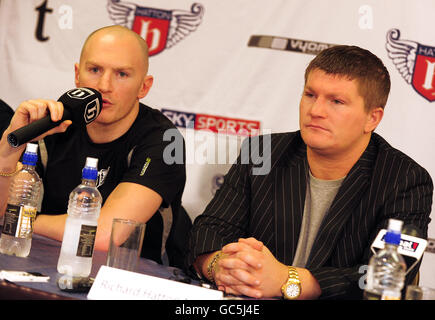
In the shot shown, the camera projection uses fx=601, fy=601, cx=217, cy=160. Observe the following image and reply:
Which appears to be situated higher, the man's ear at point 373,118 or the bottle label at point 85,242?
the man's ear at point 373,118

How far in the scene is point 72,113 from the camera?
186 cm

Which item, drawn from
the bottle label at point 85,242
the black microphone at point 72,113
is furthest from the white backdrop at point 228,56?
the bottle label at point 85,242

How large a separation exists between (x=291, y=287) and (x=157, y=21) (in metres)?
1.93

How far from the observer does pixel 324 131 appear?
2.18 metres

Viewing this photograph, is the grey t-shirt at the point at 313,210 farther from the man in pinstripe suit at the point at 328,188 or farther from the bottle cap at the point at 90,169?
the bottle cap at the point at 90,169

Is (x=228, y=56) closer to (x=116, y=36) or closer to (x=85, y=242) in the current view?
(x=116, y=36)

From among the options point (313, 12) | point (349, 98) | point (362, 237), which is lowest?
point (362, 237)

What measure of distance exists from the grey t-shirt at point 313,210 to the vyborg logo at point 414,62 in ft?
3.22

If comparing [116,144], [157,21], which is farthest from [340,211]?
[157,21]

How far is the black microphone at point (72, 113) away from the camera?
5.31ft

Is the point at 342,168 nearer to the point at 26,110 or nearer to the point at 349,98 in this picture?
the point at 349,98

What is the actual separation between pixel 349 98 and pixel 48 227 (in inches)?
46.1

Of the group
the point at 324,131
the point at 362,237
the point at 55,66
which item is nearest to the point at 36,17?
the point at 55,66

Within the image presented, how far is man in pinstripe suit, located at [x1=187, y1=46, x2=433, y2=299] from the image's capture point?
2.11 m
